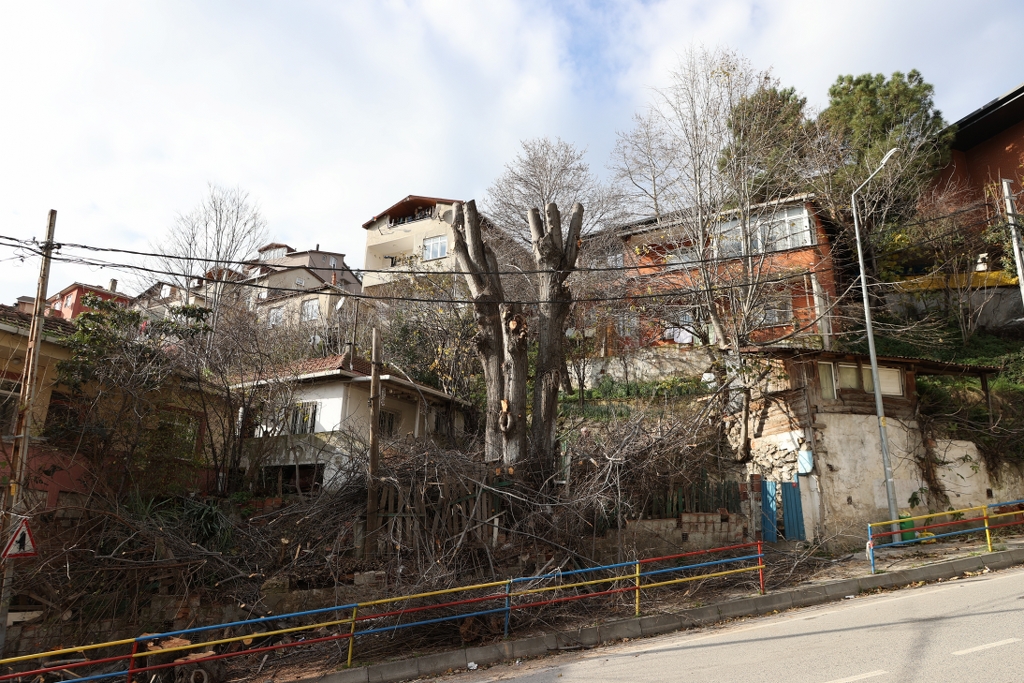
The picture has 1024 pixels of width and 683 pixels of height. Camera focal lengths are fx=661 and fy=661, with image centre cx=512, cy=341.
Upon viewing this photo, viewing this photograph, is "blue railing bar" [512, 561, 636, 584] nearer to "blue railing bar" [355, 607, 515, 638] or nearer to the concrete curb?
"blue railing bar" [355, 607, 515, 638]

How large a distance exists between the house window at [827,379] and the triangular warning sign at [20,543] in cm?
1659

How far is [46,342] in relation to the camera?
14875mm

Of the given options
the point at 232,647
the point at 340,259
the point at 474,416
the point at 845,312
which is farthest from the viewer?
the point at 340,259

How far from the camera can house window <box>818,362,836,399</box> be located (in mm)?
16750

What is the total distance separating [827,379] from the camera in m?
16.9

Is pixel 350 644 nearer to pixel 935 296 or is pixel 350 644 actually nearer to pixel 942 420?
pixel 942 420

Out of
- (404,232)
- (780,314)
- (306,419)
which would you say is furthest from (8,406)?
(404,232)

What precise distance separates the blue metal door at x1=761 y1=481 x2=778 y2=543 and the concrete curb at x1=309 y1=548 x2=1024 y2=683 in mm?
2593

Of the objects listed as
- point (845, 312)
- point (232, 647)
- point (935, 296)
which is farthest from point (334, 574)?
point (935, 296)

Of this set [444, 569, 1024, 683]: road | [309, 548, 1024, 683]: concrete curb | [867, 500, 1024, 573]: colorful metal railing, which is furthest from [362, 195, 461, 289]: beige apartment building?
[444, 569, 1024, 683]: road

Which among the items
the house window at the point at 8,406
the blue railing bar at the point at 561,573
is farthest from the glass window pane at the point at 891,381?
the house window at the point at 8,406

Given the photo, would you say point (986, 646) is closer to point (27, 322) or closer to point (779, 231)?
point (779, 231)

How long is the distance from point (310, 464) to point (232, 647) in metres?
7.67

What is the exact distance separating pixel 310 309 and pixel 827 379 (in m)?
27.7
